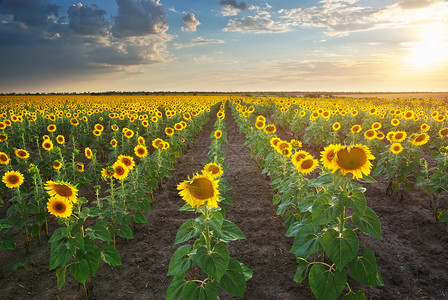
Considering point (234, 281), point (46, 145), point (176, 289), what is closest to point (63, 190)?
point (176, 289)

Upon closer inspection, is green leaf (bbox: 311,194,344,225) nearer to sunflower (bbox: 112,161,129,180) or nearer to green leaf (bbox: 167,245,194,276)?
green leaf (bbox: 167,245,194,276)

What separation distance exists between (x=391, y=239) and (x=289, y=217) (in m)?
2.41

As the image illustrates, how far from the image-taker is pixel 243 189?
323 inches

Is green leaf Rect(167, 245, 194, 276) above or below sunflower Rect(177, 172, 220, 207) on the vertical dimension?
below

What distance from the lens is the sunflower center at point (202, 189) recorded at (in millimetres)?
2834

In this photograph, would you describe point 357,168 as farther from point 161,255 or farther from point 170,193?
point 170,193

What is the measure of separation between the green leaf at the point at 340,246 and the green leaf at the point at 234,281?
3.06 feet

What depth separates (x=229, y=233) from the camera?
298 centimetres

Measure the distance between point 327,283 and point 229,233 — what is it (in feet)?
3.98

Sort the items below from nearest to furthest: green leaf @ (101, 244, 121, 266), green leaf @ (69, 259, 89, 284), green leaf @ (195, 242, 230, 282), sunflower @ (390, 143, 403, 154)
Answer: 1. green leaf @ (195, 242, 230, 282)
2. green leaf @ (69, 259, 89, 284)
3. green leaf @ (101, 244, 121, 266)
4. sunflower @ (390, 143, 403, 154)

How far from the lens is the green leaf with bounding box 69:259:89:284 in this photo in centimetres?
342

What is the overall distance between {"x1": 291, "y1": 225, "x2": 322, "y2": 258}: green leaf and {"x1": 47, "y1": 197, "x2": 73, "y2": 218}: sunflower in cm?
286

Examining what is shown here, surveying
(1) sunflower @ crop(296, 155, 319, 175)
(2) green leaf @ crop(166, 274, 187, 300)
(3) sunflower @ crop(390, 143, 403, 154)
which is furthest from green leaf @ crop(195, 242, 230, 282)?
(3) sunflower @ crop(390, 143, 403, 154)

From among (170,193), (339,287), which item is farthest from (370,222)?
(170,193)
